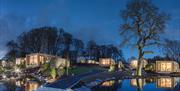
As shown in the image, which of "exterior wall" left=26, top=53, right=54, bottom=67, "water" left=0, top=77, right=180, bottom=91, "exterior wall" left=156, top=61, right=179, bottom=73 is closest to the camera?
"water" left=0, top=77, right=180, bottom=91

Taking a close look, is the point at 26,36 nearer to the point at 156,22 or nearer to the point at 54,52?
the point at 54,52

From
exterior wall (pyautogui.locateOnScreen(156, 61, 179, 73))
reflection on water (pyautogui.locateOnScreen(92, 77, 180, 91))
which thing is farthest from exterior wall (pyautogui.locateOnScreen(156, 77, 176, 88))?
exterior wall (pyautogui.locateOnScreen(156, 61, 179, 73))

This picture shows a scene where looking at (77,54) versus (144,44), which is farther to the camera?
(77,54)

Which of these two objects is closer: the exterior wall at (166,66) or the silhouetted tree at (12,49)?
the exterior wall at (166,66)

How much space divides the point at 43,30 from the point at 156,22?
53545 millimetres

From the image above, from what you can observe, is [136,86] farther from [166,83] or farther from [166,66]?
[166,66]

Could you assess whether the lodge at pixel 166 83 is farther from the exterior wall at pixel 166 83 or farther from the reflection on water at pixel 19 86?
the reflection on water at pixel 19 86

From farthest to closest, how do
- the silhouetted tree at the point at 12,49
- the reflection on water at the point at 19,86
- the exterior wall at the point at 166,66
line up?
the silhouetted tree at the point at 12,49, the exterior wall at the point at 166,66, the reflection on water at the point at 19,86

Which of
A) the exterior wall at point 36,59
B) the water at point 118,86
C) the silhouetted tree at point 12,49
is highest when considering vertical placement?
the silhouetted tree at point 12,49

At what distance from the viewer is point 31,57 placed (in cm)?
8888

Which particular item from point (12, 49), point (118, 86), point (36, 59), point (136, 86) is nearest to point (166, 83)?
point (136, 86)

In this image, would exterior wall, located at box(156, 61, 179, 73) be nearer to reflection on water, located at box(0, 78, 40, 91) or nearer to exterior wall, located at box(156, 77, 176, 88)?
exterior wall, located at box(156, 77, 176, 88)

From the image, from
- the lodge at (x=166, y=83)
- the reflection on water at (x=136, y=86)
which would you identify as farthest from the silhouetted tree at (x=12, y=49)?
the reflection on water at (x=136, y=86)

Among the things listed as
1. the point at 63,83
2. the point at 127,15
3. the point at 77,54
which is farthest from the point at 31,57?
the point at 63,83
